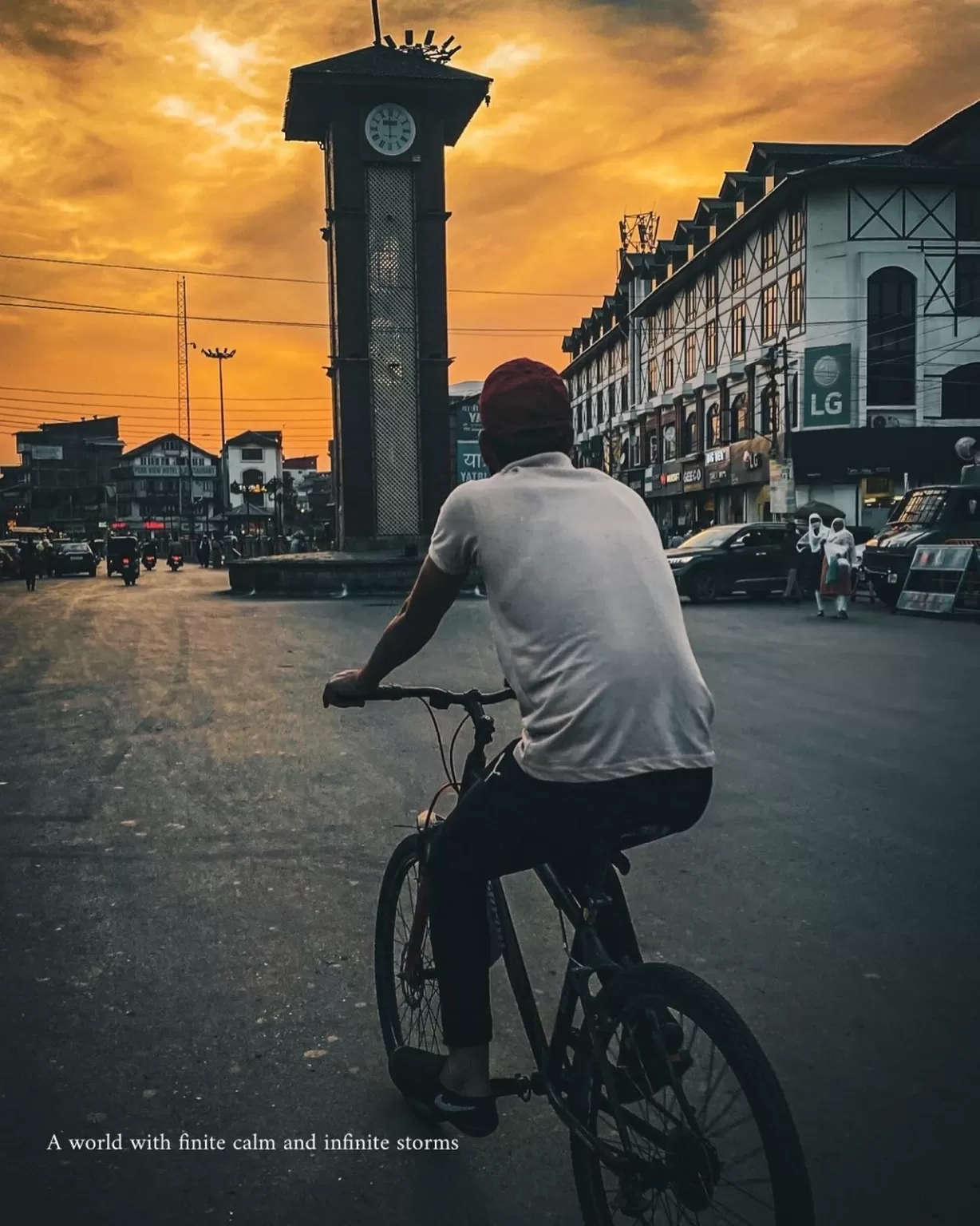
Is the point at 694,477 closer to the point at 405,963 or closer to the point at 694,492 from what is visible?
the point at 694,492

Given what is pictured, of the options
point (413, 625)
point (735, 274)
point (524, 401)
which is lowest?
point (413, 625)

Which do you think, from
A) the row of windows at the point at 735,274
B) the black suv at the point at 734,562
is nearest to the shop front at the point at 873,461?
the row of windows at the point at 735,274

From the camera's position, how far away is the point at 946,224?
43.0 m

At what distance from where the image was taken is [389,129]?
38750mm

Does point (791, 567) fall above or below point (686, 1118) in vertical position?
below

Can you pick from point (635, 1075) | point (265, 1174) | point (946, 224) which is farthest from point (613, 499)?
point (946, 224)

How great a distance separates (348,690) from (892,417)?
42530 mm

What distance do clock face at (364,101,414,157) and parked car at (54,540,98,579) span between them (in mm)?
25618

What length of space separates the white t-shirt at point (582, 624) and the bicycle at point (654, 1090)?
215mm

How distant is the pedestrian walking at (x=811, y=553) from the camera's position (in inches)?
1021

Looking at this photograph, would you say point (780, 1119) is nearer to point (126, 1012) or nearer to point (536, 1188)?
point (536, 1188)

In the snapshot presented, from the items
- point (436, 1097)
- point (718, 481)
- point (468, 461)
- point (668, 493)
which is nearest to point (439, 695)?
point (436, 1097)

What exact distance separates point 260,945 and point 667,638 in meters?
2.50

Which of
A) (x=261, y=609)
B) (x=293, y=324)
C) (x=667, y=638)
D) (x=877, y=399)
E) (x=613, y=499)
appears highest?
(x=293, y=324)
